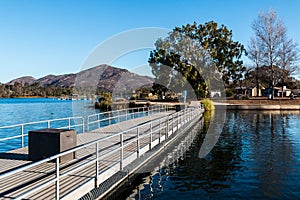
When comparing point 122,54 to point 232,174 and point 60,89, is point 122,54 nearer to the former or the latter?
point 232,174

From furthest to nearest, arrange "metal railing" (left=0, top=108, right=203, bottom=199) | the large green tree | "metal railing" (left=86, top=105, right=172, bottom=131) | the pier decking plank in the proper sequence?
the large green tree, "metal railing" (left=86, top=105, right=172, bottom=131), the pier decking plank, "metal railing" (left=0, top=108, right=203, bottom=199)

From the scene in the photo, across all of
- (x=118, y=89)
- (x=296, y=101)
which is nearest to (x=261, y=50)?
(x=296, y=101)

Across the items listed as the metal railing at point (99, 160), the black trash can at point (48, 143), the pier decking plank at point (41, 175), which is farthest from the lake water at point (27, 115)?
the black trash can at point (48, 143)

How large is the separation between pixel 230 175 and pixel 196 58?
43.5 meters

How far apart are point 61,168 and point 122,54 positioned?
83.8 feet

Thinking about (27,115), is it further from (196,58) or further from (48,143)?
(48,143)

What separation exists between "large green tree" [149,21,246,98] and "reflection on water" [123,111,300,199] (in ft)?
115

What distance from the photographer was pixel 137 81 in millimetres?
62031

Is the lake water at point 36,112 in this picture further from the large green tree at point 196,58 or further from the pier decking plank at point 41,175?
the pier decking plank at point 41,175

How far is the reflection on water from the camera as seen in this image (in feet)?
25.7

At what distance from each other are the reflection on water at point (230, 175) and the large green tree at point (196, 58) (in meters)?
35.0

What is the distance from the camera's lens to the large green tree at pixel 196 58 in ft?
163

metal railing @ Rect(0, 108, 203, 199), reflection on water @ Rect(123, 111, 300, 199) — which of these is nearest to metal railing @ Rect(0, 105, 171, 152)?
metal railing @ Rect(0, 108, 203, 199)

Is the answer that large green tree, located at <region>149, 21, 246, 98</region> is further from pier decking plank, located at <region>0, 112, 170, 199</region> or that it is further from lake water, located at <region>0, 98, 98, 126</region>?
pier decking plank, located at <region>0, 112, 170, 199</region>
